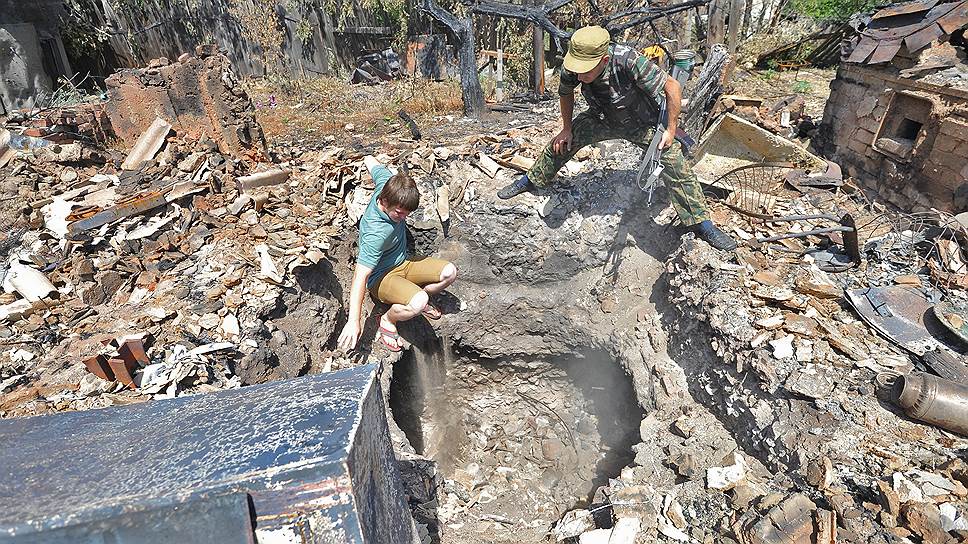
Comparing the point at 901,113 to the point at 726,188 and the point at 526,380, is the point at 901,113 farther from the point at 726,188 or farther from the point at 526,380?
the point at 526,380

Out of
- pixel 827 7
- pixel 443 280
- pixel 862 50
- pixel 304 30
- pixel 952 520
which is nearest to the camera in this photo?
pixel 952 520

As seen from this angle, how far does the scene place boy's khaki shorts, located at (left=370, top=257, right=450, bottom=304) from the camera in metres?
4.00

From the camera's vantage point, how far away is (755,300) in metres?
3.48


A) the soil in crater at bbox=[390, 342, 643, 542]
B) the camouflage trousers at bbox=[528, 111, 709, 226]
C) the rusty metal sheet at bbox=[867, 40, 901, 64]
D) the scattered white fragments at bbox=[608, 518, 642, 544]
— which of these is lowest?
the soil in crater at bbox=[390, 342, 643, 542]

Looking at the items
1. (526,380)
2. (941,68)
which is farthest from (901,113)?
(526,380)

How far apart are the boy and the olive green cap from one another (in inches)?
60.5

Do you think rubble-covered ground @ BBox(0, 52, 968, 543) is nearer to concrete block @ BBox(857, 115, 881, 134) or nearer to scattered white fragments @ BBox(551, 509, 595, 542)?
scattered white fragments @ BBox(551, 509, 595, 542)

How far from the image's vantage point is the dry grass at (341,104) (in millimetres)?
6945

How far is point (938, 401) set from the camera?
2.53 metres

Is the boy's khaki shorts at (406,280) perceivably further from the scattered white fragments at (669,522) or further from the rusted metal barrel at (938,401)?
the rusted metal barrel at (938,401)

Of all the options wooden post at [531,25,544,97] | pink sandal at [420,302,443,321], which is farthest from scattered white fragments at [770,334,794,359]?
wooden post at [531,25,544,97]

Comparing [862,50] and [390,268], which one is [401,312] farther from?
Result: [862,50]

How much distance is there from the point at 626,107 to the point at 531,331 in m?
2.42

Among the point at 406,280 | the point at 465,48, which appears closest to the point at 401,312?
the point at 406,280
